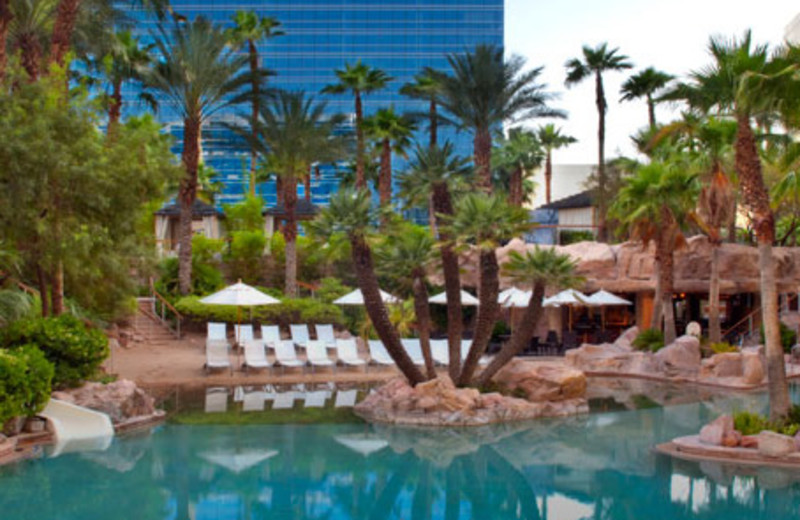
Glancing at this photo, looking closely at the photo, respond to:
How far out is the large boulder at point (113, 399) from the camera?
14.1m

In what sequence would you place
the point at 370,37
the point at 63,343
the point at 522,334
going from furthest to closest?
the point at 370,37
the point at 522,334
the point at 63,343

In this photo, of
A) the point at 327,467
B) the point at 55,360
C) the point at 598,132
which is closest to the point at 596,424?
the point at 327,467

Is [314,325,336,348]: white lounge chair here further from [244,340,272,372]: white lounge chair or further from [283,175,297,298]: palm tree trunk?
[283,175,297,298]: palm tree trunk

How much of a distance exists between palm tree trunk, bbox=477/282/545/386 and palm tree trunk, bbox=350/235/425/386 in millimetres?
1311

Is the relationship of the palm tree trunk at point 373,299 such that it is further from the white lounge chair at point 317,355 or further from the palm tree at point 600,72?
the palm tree at point 600,72

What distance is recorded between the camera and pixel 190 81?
89.1 ft

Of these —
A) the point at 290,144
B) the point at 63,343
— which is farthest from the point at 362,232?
the point at 290,144

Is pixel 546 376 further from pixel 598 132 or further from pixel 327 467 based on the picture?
pixel 598 132

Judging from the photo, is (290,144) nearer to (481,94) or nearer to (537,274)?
(481,94)

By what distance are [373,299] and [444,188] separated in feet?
7.45

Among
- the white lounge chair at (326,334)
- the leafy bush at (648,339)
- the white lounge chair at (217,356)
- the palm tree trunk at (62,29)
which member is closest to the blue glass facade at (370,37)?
the white lounge chair at (326,334)

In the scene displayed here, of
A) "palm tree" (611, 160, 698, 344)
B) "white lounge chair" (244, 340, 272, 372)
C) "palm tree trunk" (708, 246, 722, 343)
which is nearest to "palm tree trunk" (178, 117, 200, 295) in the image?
"white lounge chair" (244, 340, 272, 372)

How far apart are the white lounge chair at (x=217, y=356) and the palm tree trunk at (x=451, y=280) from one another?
20.8 feet

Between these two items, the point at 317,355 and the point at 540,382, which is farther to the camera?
the point at 317,355
